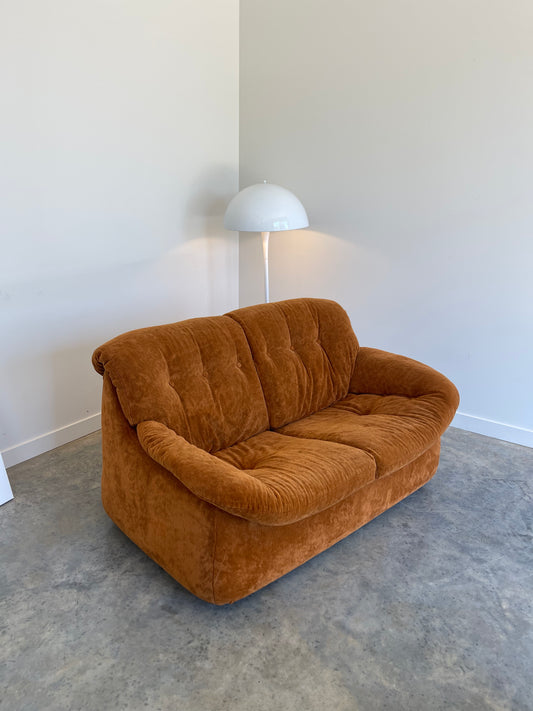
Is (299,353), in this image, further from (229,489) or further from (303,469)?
(229,489)

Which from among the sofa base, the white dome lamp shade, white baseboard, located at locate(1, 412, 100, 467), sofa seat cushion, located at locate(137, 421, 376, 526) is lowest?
white baseboard, located at locate(1, 412, 100, 467)

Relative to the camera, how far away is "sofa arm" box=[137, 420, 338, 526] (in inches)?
62.4

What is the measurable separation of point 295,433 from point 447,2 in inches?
91.0

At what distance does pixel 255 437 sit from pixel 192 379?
1.31 feet

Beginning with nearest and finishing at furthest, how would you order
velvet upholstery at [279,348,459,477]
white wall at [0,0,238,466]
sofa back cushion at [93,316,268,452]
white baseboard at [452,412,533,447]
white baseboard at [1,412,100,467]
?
sofa back cushion at [93,316,268,452]
velvet upholstery at [279,348,459,477]
white wall at [0,0,238,466]
white baseboard at [1,412,100,467]
white baseboard at [452,412,533,447]

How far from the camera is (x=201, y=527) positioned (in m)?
1.68

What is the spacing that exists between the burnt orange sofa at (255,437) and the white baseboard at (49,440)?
812mm

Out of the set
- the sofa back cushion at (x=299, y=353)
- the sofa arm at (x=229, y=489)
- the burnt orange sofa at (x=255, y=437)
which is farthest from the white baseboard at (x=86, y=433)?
the sofa arm at (x=229, y=489)

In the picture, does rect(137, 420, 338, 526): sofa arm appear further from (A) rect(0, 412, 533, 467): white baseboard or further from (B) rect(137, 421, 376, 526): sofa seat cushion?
(A) rect(0, 412, 533, 467): white baseboard

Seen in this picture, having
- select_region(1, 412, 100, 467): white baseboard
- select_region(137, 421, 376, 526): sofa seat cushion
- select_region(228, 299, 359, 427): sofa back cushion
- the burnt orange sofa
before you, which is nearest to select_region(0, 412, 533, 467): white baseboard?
select_region(1, 412, 100, 467): white baseboard

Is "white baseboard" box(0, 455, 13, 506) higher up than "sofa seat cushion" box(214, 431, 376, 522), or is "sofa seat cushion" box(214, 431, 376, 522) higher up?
"sofa seat cushion" box(214, 431, 376, 522)

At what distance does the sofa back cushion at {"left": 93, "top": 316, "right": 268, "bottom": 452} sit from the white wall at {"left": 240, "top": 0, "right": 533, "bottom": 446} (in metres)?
1.33

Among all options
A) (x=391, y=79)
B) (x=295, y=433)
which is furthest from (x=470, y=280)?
(x=295, y=433)

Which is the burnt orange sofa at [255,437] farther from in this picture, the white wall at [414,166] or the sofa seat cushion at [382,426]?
the white wall at [414,166]
